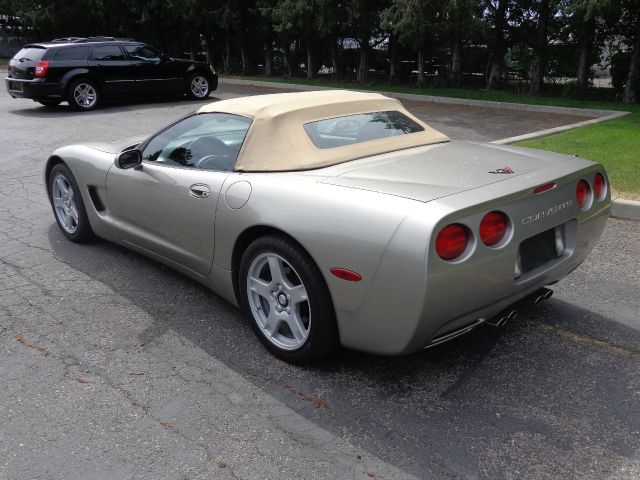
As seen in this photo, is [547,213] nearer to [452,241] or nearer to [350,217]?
[452,241]

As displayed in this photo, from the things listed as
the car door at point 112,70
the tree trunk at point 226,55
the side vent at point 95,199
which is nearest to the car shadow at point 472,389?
the side vent at point 95,199

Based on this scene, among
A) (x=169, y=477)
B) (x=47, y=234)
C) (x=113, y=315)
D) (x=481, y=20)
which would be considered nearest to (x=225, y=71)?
(x=481, y=20)

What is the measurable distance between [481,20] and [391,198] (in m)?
14.5

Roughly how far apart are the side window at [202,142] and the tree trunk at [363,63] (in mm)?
17080

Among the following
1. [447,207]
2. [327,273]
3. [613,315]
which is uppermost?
[447,207]

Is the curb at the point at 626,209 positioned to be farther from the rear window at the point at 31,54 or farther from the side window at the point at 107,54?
the rear window at the point at 31,54

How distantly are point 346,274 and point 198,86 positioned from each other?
1449cm

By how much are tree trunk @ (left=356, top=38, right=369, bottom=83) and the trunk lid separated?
1739 cm

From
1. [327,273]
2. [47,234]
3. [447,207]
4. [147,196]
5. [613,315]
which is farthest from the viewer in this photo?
[47,234]

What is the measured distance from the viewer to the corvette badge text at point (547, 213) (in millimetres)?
3027

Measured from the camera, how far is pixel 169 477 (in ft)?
8.36

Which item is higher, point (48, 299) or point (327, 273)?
point (327, 273)

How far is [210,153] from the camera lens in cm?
391

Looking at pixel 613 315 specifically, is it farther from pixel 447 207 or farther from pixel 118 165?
pixel 118 165
